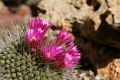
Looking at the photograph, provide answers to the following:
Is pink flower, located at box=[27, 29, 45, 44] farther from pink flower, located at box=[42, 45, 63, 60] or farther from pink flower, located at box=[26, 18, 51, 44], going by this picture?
Result: pink flower, located at box=[42, 45, 63, 60]

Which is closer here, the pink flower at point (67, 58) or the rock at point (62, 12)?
the pink flower at point (67, 58)

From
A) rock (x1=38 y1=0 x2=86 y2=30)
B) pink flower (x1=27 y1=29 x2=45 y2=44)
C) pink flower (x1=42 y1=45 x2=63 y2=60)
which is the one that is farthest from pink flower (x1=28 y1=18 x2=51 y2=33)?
rock (x1=38 y1=0 x2=86 y2=30)

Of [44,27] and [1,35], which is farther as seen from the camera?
[1,35]

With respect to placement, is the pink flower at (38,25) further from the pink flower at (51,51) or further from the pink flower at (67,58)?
the pink flower at (67,58)

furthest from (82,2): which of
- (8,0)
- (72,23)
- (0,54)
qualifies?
(8,0)

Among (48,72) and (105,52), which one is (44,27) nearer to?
(48,72)

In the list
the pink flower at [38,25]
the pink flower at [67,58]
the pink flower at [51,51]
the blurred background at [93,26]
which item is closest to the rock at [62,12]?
the blurred background at [93,26]

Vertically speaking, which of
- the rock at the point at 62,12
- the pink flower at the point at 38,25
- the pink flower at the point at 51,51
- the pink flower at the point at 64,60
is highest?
the pink flower at the point at 38,25

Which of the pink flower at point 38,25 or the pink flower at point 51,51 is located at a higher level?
the pink flower at point 38,25
